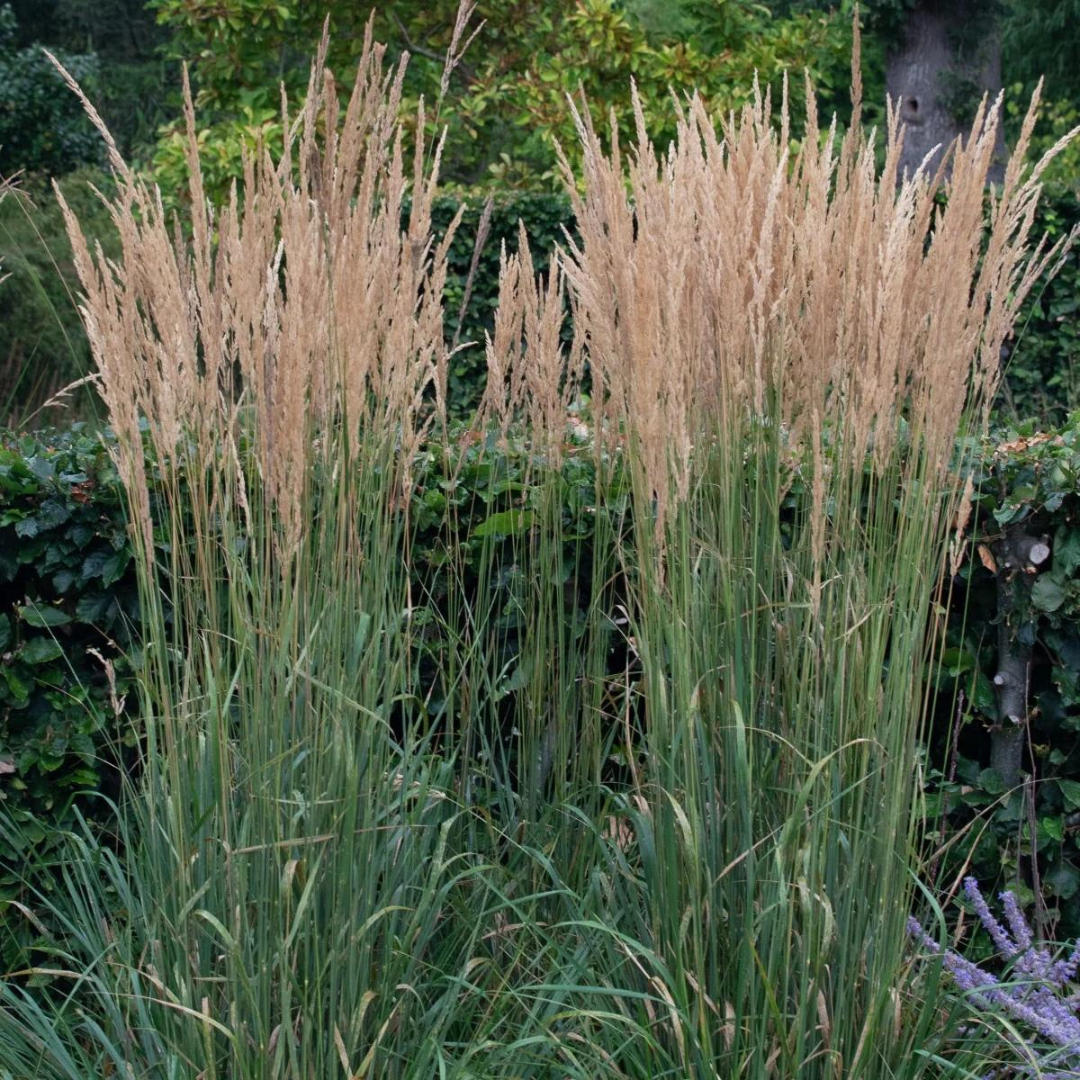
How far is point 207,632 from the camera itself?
227 cm

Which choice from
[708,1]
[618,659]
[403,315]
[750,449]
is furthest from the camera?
[708,1]

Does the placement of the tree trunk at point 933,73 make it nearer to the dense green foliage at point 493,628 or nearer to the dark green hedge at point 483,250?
the dark green hedge at point 483,250

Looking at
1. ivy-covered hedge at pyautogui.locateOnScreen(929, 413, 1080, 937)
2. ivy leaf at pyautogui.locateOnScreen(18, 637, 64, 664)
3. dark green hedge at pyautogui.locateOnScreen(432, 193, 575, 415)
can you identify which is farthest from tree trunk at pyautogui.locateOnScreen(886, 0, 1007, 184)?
ivy leaf at pyautogui.locateOnScreen(18, 637, 64, 664)

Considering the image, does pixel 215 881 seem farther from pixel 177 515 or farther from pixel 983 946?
pixel 983 946

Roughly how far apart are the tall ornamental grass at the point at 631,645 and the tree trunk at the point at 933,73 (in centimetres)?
931

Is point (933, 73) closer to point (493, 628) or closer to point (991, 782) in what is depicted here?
point (991, 782)

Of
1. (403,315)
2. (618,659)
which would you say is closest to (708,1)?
(618,659)

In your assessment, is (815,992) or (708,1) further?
(708,1)

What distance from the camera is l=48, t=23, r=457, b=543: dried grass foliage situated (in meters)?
1.98

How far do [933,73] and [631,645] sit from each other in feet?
32.9

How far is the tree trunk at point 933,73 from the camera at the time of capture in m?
10.9

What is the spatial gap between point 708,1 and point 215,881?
8.78 m

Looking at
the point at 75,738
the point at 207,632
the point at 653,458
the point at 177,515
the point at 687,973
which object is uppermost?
the point at 653,458

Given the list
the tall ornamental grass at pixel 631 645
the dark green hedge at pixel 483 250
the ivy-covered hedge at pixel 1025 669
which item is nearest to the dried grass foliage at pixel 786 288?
the tall ornamental grass at pixel 631 645
